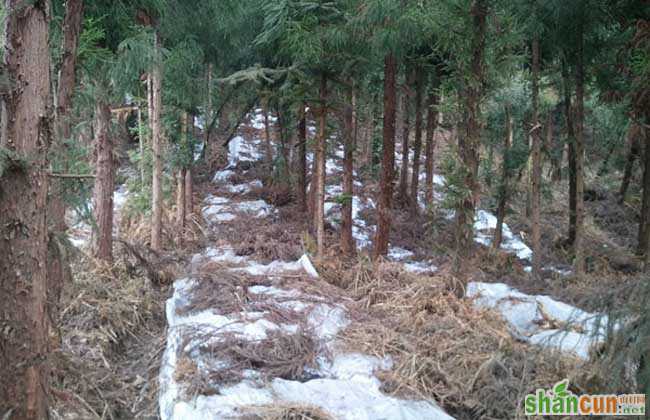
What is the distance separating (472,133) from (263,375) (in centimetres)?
370

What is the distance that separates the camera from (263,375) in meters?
4.20

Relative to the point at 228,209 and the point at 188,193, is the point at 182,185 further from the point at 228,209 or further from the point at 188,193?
the point at 228,209

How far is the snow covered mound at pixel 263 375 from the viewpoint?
3832mm

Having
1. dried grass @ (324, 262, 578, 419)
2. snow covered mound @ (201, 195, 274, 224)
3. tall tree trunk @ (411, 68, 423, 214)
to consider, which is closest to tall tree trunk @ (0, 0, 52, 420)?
dried grass @ (324, 262, 578, 419)

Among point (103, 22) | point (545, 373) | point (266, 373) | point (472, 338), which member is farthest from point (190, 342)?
point (103, 22)

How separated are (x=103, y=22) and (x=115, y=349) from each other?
426 centimetres

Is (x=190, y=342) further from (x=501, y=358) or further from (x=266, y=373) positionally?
(x=501, y=358)

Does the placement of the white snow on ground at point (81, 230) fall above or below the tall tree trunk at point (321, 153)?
below

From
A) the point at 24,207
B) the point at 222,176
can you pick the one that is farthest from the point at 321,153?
the point at 222,176

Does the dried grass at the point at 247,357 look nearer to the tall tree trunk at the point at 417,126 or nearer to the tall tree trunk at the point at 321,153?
the tall tree trunk at the point at 321,153

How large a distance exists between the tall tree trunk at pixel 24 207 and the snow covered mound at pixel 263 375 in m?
1.13

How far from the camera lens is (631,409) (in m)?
2.53

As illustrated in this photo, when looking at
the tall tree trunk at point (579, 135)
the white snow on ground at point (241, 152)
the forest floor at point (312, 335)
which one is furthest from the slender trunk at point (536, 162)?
the white snow on ground at point (241, 152)

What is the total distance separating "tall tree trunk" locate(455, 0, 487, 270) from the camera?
19.0 feet
